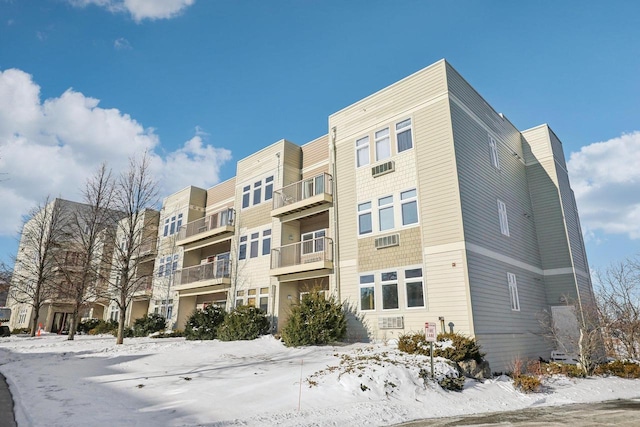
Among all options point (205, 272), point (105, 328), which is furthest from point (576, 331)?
point (105, 328)

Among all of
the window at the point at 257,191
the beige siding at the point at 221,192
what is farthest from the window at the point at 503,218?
the beige siding at the point at 221,192

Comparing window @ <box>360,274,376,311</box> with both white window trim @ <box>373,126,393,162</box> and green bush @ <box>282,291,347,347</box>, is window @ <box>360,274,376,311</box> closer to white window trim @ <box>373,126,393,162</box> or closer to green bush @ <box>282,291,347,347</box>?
green bush @ <box>282,291,347,347</box>

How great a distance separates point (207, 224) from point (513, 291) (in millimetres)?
19498

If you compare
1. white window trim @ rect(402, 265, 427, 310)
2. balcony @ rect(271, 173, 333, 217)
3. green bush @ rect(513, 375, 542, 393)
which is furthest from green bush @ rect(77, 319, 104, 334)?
green bush @ rect(513, 375, 542, 393)

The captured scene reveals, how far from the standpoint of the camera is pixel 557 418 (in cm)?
809

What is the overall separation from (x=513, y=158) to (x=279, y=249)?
13.2m

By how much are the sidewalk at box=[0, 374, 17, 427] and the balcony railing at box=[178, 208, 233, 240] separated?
49.6ft

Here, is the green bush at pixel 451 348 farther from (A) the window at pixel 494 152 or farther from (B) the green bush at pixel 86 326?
(B) the green bush at pixel 86 326

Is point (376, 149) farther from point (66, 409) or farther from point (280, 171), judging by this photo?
point (66, 409)

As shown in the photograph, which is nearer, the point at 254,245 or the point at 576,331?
the point at 576,331

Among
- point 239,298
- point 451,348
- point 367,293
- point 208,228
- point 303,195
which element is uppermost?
point 303,195

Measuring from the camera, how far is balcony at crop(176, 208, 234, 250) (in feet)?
81.1

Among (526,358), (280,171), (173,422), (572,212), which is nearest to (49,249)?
(280,171)

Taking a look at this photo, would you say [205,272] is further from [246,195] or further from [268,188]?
[268,188]
